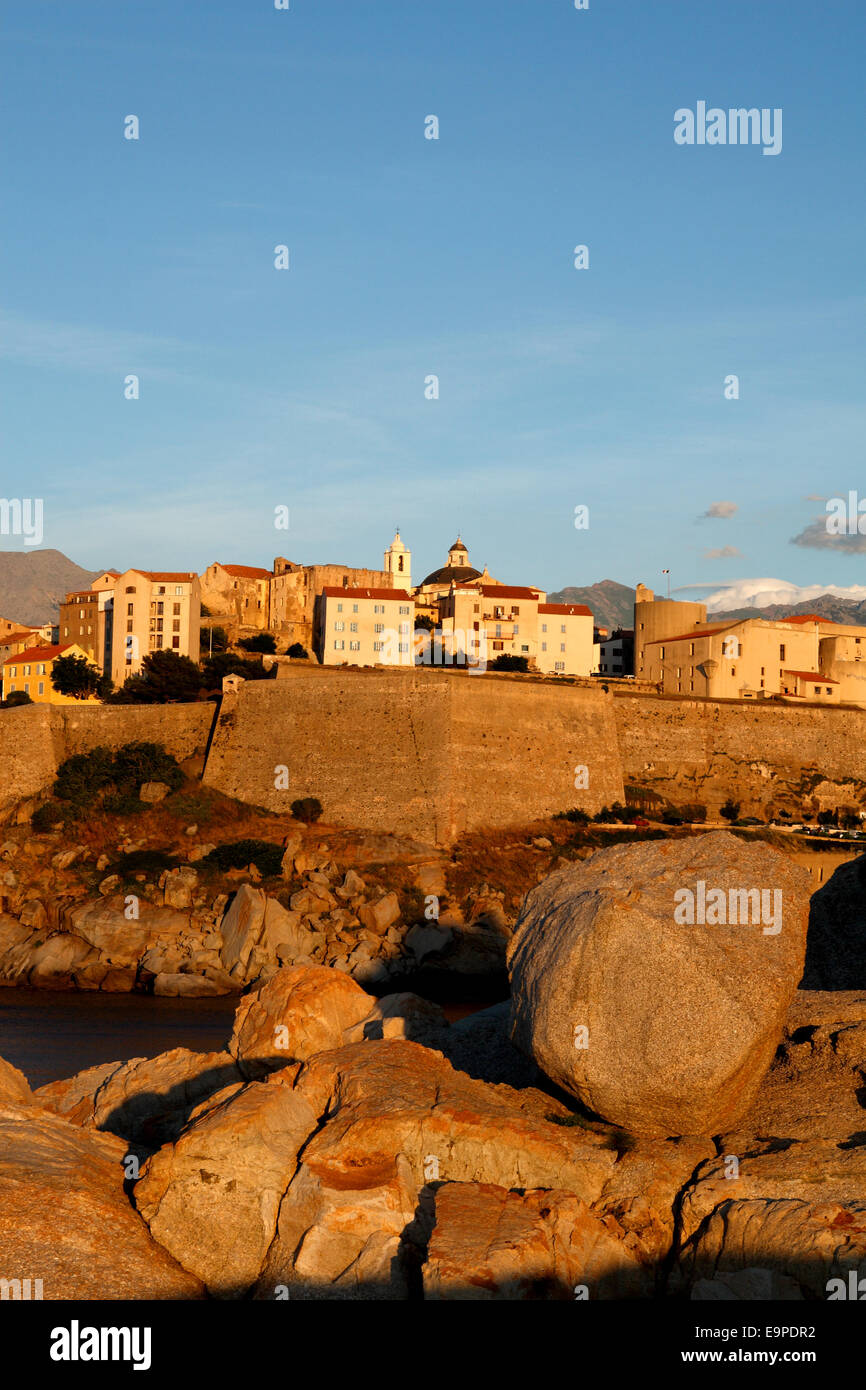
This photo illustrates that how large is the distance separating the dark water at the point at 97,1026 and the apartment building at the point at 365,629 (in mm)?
31463

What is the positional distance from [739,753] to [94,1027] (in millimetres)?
29728

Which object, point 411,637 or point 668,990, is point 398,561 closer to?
point 411,637

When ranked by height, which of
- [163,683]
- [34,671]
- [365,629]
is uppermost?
[365,629]

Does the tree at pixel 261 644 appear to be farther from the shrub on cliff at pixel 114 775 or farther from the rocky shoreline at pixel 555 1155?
the rocky shoreline at pixel 555 1155

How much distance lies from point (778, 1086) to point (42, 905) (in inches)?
1222

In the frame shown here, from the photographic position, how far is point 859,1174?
35.8 ft

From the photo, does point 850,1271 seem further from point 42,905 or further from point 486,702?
point 486,702

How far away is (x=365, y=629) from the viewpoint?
66000 millimetres

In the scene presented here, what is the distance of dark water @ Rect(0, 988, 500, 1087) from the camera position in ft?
85.8

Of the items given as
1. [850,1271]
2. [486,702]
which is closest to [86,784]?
[486,702]

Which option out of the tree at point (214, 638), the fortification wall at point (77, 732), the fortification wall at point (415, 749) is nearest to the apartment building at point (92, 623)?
the tree at point (214, 638)

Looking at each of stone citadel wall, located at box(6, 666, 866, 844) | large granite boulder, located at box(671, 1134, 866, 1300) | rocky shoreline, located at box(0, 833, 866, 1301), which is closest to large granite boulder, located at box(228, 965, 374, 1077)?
rocky shoreline, located at box(0, 833, 866, 1301)

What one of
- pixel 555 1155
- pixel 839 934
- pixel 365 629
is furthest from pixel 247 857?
pixel 555 1155

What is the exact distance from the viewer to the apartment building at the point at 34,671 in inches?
2552
